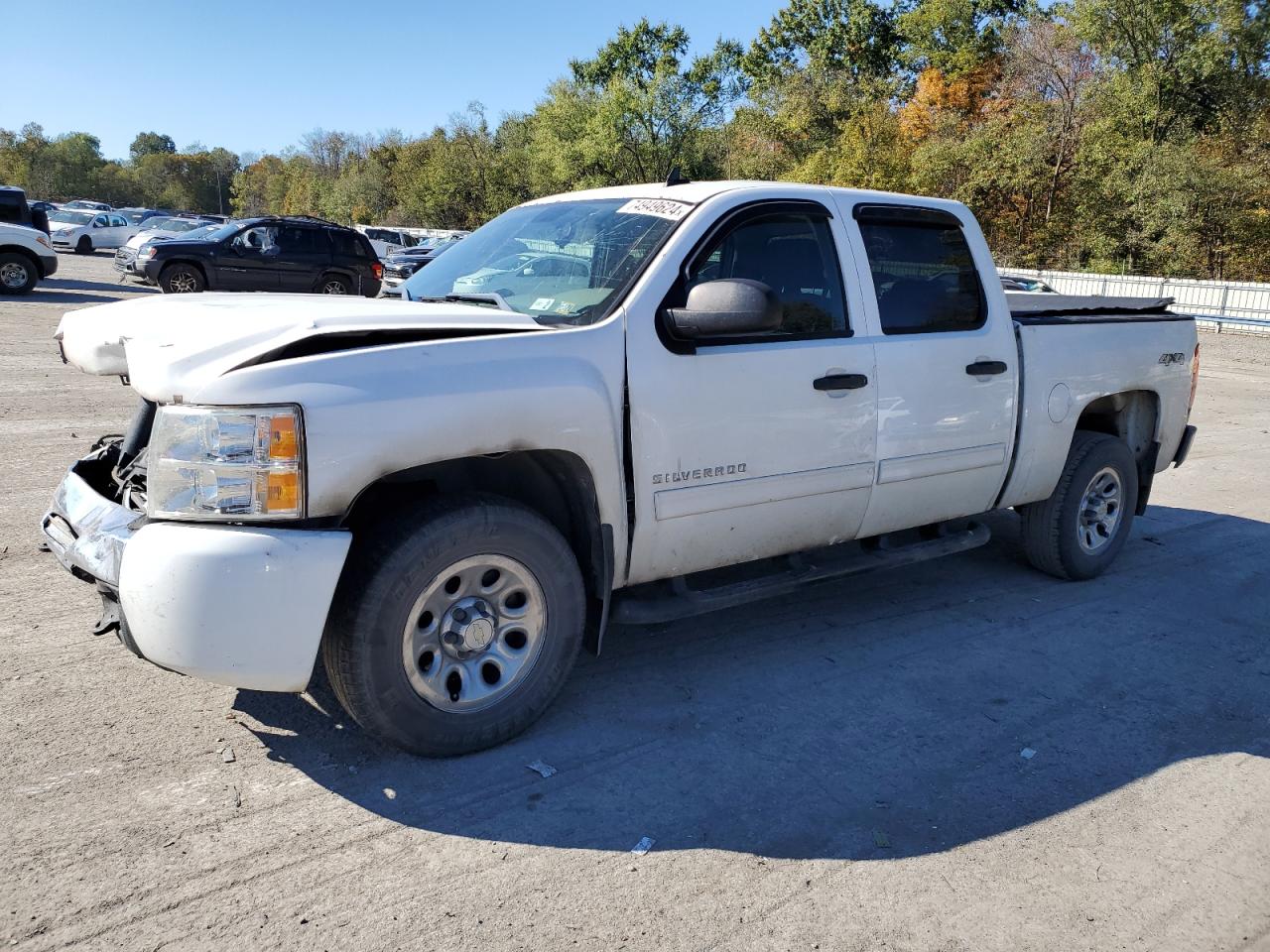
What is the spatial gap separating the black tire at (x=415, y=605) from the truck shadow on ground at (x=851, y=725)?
0.14 meters

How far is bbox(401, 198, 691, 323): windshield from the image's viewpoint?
12.8ft

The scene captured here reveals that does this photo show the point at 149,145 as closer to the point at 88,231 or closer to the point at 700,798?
the point at 88,231

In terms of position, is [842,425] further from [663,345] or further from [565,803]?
[565,803]

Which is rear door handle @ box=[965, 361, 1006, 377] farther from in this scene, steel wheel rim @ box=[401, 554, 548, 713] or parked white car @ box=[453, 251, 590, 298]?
steel wheel rim @ box=[401, 554, 548, 713]

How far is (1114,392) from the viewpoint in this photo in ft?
18.6

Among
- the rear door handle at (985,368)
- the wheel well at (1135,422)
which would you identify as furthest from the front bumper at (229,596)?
the wheel well at (1135,422)

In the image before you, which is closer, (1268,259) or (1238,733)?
(1238,733)

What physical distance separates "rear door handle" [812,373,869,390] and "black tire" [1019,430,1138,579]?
193cm

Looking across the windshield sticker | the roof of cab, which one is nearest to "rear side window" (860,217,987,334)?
the roof of cab

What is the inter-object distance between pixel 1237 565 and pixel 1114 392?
159 centimetres

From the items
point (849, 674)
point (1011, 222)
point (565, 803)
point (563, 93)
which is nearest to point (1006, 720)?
point (849, 674)

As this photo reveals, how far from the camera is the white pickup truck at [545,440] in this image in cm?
300

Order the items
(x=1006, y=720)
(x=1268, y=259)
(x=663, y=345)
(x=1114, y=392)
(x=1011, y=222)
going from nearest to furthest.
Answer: (x=663, y=345) < (x=1006, y=720) < (x=1114, y=392) < (x=1268, y=259) < (x=1011, y=222)

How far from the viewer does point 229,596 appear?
116 inches
